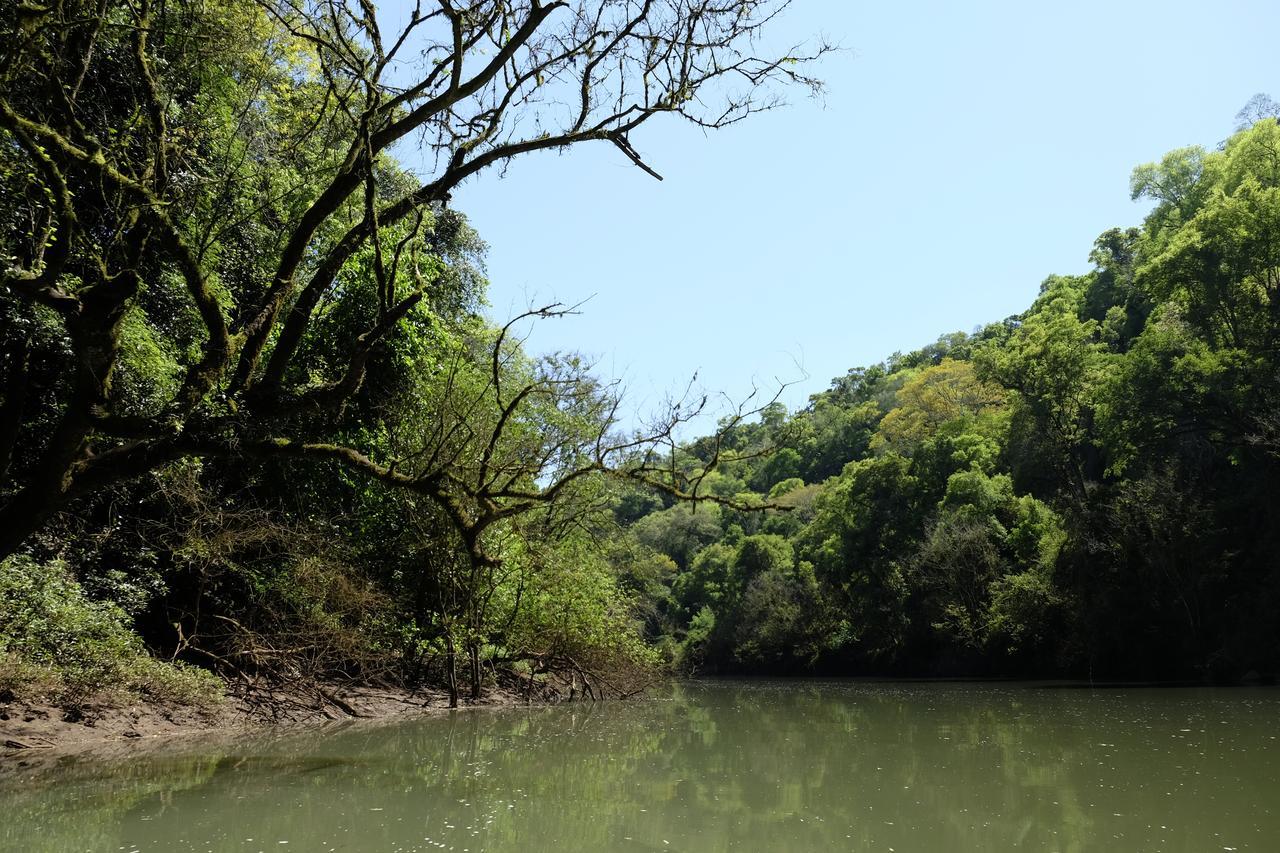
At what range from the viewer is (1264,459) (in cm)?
2355

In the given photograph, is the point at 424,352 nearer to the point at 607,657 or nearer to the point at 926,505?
the point at 607,657

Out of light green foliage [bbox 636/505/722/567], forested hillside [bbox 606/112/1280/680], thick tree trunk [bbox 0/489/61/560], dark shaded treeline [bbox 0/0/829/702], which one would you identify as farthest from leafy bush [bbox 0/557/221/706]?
light green foliage [bbox 636/505/722/567]

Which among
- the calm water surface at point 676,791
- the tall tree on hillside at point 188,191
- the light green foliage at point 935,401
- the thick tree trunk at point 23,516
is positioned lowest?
the calm water surface at point 676,791

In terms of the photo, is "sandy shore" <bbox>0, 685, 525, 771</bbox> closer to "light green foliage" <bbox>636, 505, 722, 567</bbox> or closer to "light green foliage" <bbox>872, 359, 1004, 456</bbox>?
"light green foliage" <bbox>872, 359, 1004, 456</bbox>

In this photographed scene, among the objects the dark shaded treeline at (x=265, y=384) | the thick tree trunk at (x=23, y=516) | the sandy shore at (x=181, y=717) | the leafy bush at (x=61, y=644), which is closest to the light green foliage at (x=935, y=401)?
the dark shaded treeline at (x=265, y=384)

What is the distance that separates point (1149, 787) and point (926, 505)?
32.3 m

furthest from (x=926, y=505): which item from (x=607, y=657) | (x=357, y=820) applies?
(x=357, y=820)

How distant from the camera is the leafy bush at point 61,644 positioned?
Answer: 29.6 feet

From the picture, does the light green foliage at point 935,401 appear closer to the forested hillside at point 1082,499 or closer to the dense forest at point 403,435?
the forested hillside at point 1082,499

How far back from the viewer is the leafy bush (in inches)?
355

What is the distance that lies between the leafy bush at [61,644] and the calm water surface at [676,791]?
4.90 feet

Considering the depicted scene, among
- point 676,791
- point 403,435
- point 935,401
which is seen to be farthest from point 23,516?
point 935,401

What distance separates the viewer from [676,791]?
7.67m

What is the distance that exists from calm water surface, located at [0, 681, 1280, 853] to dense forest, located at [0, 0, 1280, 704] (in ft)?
6.38
